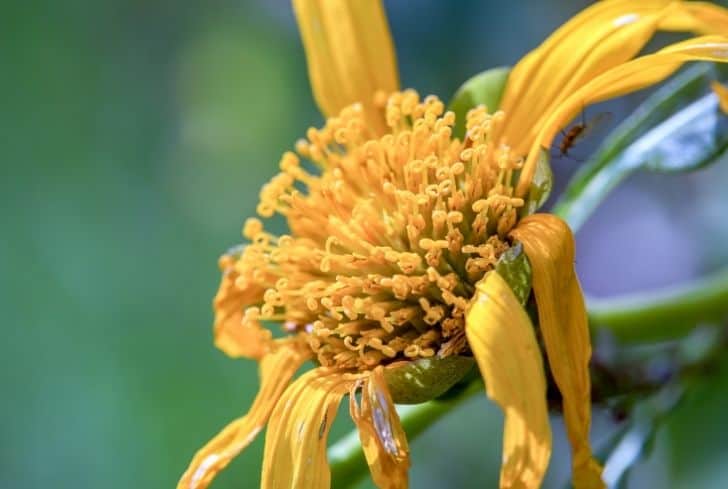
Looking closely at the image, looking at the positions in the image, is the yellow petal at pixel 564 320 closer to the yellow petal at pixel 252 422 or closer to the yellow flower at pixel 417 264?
the yellow flower at pixel 417 264

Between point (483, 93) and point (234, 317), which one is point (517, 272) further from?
point (234, 317)

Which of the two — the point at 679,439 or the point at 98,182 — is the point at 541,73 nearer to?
the point at 679,439

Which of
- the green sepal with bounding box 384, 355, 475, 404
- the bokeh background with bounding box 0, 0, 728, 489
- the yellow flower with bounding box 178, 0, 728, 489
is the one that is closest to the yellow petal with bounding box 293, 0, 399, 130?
the yellow flower with bounding box 178, 0, 728, 489

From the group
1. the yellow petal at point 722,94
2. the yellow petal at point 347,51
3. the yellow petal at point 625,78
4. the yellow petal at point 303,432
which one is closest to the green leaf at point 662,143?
the yellow petal at point 722,94

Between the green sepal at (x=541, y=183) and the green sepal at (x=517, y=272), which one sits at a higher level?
the green sepal at (x=541, y=183)

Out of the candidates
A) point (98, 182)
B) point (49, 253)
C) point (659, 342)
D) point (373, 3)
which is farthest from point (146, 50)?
point (659, 342)

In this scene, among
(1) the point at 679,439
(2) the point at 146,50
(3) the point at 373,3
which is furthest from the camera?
(2) the point at 146,50
